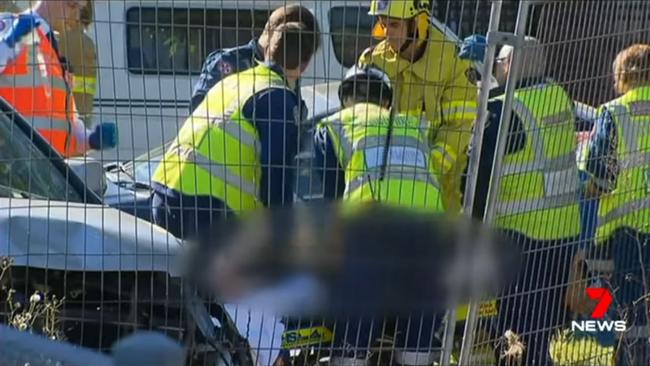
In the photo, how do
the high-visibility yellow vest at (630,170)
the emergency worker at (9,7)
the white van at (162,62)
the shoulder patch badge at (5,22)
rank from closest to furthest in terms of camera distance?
the white van at (162,62)
the high-visibility yellow vest at (630,170)
the shoulder patch badge at (5,22)
the emergency worker at (9,7)

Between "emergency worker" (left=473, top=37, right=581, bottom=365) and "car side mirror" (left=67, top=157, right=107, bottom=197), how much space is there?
1.51m

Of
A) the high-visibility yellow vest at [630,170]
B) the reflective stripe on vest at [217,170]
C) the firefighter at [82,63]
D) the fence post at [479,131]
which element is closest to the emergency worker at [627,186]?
the high-visibility yellow vest at [630,170]

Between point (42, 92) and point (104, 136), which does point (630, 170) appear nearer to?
point (104, 136)

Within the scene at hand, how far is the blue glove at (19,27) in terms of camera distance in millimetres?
5262

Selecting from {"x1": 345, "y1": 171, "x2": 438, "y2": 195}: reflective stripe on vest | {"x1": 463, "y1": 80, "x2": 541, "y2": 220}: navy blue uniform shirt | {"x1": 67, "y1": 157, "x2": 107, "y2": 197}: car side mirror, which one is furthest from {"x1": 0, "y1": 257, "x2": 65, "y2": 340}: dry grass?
{"x1": 463, "y1": 80, "x2": 541, "y2": 220}: navy blue uniform shirt

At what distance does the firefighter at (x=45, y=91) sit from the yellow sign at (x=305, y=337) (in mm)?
1017

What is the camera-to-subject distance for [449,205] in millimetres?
5180

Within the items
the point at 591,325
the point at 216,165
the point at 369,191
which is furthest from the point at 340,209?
the point at 591,325

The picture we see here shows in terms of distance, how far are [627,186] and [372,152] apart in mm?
1206

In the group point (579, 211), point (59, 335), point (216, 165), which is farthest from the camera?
point (579, 211)

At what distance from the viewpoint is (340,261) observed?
4.67 meters

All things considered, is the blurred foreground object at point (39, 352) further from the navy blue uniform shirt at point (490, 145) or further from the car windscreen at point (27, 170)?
the navy blue uniform shirt at point (490, 145)

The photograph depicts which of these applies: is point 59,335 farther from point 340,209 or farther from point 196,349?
point 340,209

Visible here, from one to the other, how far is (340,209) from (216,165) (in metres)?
0.54
